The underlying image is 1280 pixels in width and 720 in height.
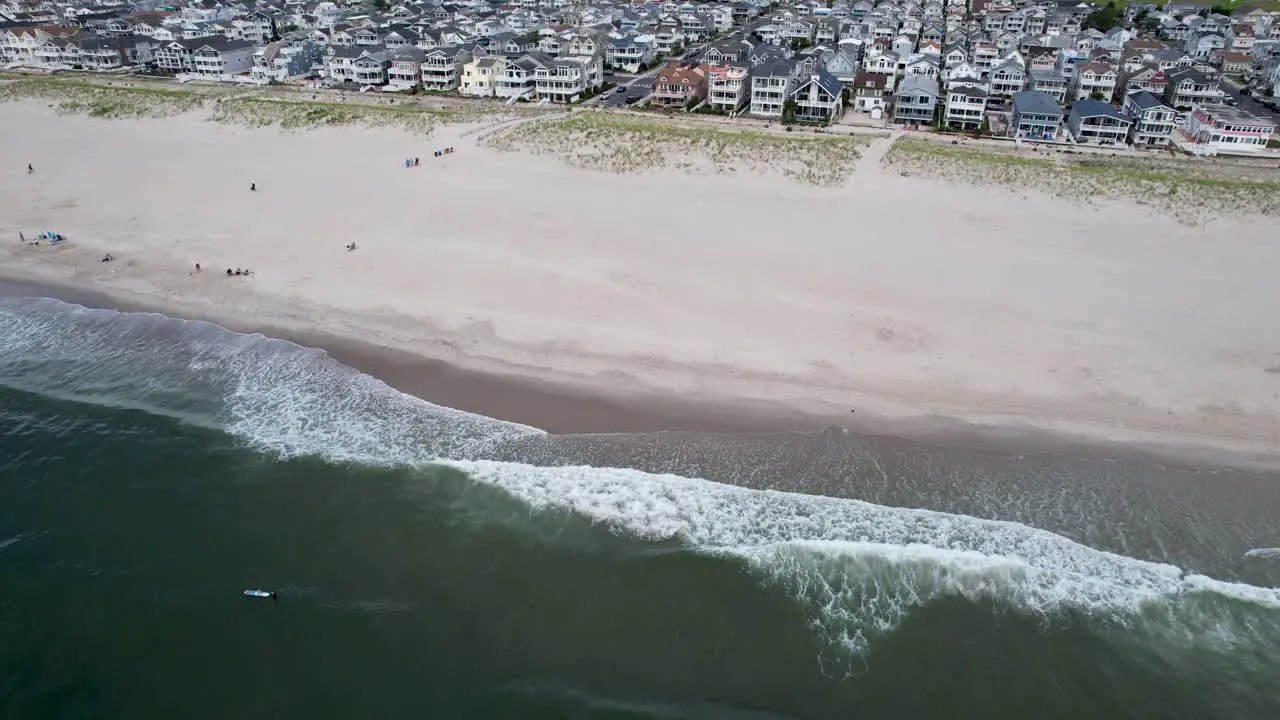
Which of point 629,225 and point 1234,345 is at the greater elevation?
point 629,225

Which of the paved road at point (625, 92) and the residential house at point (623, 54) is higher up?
the residential house at point (623, 54)

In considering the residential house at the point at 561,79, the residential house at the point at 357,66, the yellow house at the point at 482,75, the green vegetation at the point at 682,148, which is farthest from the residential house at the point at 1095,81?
the residential house at the point at 357,66

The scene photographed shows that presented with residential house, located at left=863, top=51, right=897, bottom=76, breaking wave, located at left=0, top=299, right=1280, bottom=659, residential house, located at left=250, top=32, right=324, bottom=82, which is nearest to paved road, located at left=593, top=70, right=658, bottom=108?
residential house, located at left=863, top=51, right=897, bottom=76

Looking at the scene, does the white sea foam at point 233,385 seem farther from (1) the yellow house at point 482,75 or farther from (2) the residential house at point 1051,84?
(2) the residential house at point 1051,84

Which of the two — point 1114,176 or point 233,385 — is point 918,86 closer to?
point 1114,176

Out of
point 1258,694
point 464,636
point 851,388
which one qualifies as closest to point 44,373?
point 464,636

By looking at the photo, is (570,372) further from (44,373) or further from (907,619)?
(44,373)
